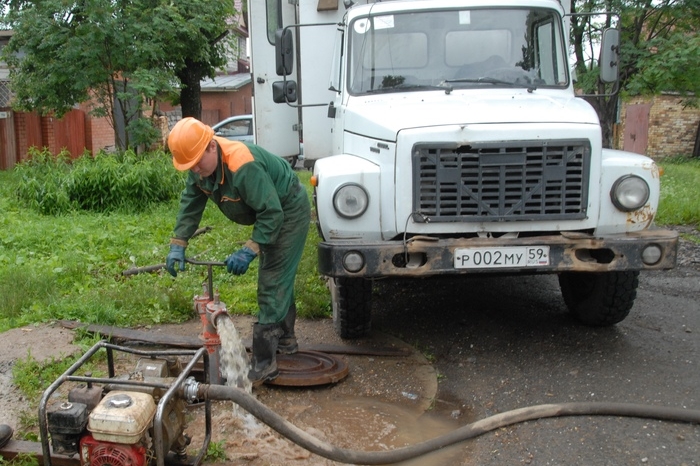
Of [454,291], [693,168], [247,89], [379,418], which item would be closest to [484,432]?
[379,418]

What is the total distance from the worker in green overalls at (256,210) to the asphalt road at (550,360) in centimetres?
122

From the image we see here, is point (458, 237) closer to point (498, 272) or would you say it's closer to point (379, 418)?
point (498, 272)

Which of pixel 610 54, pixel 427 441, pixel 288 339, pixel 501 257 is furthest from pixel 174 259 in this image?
pixel 610 54

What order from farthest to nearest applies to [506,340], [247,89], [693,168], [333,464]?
[247,89] → [693,168] → [506,340] → [333,464]

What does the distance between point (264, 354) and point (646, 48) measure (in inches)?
289

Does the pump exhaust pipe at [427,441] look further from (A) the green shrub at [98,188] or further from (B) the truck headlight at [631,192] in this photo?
(A) the green shrub at [98,188]

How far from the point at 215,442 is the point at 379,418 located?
1031 millimetres

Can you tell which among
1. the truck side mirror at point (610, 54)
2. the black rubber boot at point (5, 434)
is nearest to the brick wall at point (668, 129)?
the truck side mirror at point (610, 54)

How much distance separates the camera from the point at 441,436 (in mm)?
3736

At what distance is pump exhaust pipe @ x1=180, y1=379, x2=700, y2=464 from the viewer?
10.3 ft

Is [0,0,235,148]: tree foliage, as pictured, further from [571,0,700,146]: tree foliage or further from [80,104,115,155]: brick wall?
A: [571,0,700,146]: tree foliage

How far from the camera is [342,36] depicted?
6.06 meters

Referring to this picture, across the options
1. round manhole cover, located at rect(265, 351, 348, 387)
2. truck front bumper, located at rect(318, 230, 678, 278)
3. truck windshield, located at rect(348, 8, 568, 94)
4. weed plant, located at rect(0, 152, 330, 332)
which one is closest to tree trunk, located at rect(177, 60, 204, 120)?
weed plant, located at rect(0, 152, 330, 332)

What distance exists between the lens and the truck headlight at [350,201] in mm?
4656
